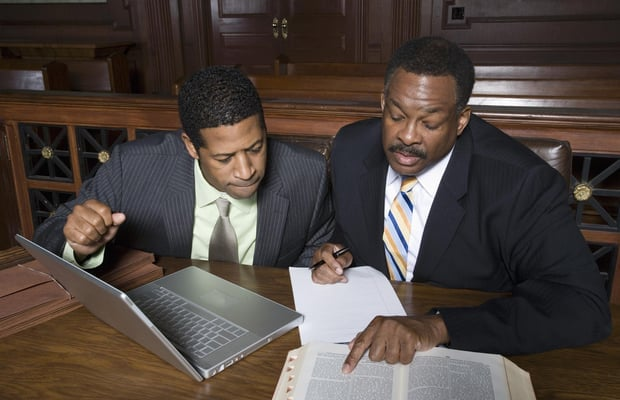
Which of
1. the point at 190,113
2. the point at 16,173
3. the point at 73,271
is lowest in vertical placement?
the point at 16,173

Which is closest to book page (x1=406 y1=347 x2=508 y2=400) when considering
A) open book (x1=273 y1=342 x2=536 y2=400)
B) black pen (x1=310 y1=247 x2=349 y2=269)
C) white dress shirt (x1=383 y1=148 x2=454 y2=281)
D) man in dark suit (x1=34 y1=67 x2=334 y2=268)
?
open book (x1=273 y1=342 x2=536 y2=400)

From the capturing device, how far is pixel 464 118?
4.98 feet

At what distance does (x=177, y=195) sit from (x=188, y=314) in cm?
58

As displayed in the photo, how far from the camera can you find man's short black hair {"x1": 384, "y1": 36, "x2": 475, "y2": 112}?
141 centimetres

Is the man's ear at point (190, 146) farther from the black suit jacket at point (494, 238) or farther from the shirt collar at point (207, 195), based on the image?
the black suit jacket at point (494, 238)

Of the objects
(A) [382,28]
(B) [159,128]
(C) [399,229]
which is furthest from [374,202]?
(A) [382,28]

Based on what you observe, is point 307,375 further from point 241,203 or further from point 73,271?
point 241,203

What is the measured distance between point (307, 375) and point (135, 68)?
208 inches

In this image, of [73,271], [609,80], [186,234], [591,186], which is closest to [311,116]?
[186,234]

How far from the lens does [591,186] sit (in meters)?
1.78

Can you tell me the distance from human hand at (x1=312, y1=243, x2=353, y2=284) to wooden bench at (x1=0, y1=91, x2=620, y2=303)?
1.75ft

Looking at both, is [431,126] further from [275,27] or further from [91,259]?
[275,27]

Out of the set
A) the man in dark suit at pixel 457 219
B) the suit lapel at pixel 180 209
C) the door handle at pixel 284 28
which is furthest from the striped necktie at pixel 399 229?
the door handle at pixel 284 28

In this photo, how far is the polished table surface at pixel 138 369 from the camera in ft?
3.06
